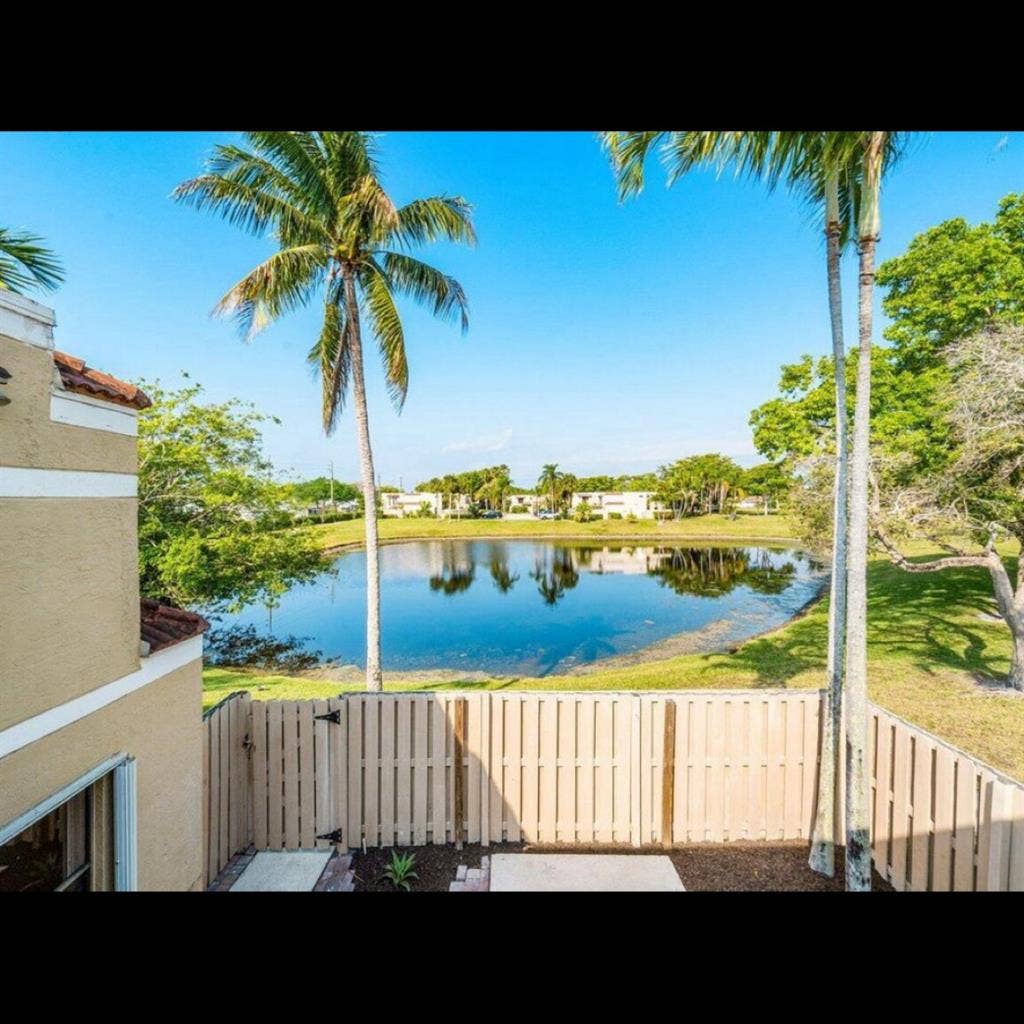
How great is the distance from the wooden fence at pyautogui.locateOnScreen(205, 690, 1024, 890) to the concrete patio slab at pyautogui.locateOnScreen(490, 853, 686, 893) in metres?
0.22

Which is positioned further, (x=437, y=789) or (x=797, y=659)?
(x=797, y=659)

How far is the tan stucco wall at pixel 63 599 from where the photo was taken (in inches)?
94.2

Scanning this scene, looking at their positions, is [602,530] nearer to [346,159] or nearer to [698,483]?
[698,483]

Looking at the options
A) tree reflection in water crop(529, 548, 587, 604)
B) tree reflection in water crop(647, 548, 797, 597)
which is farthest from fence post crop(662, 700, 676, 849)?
tree reflection in water crop(647, 548, 797, 597)

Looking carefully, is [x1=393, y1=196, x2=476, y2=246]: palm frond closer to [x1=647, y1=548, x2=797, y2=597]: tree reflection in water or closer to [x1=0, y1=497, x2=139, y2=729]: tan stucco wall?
[x1=0, y1=497, x2=139, y2=729]: tan stucco wall

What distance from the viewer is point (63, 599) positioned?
2662mm

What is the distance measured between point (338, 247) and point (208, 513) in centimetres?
608

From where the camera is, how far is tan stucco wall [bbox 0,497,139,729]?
94.2 inches

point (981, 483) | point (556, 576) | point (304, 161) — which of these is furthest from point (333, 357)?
point (556, 576)
